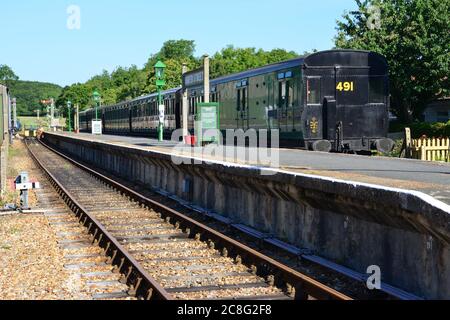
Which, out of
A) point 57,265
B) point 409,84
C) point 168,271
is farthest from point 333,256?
point 409,84

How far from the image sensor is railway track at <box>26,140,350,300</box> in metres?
7.66

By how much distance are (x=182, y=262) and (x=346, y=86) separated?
492 inches

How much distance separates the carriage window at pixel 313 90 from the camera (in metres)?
19.7

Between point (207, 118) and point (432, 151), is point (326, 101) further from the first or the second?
point (432, 151)

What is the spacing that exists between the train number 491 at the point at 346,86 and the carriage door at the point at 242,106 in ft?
14.8

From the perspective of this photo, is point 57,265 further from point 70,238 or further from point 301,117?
point 301,117

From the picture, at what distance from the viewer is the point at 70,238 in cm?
1206

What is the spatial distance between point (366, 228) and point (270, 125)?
14.1 m

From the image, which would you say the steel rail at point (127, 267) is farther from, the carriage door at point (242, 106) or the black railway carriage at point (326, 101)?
the carriage door at point (242, 106)

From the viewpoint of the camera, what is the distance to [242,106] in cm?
2453

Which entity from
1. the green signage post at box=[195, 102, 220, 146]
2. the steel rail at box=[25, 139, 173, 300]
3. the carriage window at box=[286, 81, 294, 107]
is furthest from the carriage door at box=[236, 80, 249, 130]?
the steel rail at box=[25, 139, 173, 300]

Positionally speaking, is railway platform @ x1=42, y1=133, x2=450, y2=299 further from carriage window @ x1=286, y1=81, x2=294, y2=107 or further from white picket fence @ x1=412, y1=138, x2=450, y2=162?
white picket fence @ x1=412, y1=138, x2=450, y2=162

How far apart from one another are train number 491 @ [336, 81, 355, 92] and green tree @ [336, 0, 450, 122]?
713 inches

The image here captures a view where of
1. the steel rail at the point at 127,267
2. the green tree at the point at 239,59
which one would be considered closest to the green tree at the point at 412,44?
the steel rail at the point at 127,267
